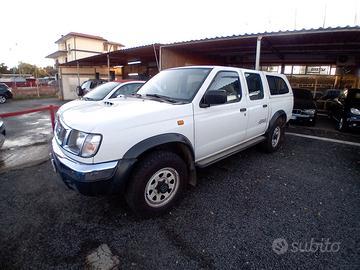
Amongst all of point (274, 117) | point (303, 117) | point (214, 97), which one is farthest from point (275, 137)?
point (303, 117)

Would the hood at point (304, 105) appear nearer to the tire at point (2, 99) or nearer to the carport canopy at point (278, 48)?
the carport canopy at point (278, 48)

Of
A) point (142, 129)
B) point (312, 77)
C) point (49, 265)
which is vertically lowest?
point (49, 265)

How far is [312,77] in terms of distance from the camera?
872 inches

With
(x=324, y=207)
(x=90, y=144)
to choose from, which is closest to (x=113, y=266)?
(x=90, y=144)

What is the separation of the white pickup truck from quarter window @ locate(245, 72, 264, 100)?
0.02 metres

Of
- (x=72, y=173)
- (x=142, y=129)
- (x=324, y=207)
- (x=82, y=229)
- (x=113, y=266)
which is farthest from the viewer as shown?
(x=324, y=207)

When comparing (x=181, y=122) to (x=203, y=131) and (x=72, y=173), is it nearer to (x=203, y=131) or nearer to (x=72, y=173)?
(x=203, y=131)

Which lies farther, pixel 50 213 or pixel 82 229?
pixel 50 213

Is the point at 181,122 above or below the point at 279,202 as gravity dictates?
above

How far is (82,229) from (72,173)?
0.79 m

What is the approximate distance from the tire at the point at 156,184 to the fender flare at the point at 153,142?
0.17 metres

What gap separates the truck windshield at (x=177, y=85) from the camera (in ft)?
10.1

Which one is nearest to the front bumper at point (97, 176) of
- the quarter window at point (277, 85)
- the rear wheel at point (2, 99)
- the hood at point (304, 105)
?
the quarter window at point (277, 85)

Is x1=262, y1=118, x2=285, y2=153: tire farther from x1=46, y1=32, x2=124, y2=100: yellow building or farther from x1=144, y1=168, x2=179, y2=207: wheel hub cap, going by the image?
x1=46, y1=32, x2=124, y2=100: yellow building
